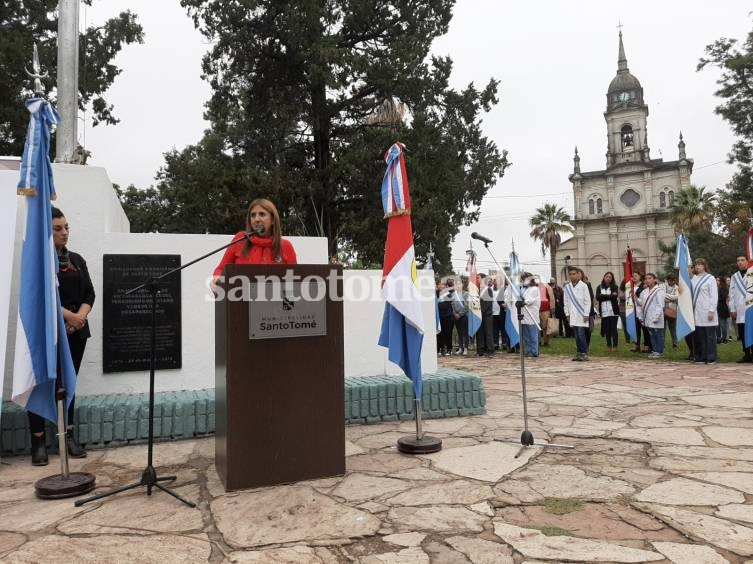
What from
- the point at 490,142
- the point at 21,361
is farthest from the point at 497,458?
the point at 490,142

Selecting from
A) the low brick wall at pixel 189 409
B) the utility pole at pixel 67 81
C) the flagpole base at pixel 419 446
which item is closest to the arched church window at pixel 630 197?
the low brick wall at pixel 189 409

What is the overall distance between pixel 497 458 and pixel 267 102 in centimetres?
1684

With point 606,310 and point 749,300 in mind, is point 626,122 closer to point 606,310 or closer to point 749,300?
point 606,310

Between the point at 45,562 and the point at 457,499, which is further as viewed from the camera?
the point at 457,499

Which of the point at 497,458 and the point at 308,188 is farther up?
the point at 308,188

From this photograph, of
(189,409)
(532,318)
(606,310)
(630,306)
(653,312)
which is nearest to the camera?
(189,409)

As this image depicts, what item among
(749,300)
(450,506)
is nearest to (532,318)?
(749,300)

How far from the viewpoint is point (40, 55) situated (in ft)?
51.7

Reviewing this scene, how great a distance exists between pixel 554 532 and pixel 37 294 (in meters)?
3.50

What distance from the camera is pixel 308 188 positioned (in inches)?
666

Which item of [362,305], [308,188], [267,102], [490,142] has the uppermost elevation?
[267,102]

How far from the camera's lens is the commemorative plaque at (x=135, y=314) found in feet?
16.7

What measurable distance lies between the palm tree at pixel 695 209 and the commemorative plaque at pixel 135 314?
4300 centimetres

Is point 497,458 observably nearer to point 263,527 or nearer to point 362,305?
point 263,527
